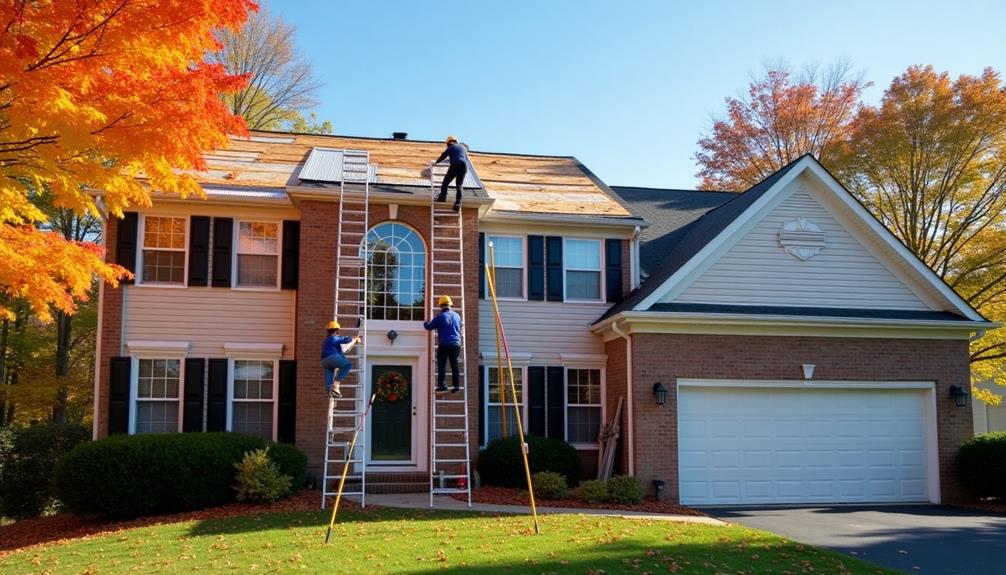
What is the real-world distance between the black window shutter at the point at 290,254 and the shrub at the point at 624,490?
7127 millimetres

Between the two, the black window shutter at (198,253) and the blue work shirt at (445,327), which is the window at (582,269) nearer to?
the blue work shirt at (445,327)

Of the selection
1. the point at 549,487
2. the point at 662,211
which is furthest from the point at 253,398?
the point at 662,211

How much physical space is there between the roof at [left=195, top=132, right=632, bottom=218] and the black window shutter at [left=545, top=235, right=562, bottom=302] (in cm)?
67

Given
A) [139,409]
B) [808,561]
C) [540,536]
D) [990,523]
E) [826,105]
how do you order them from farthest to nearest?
[826,105], [139,409], [990,523], [540,536], [808,561]

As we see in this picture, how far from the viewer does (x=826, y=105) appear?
94.5 ft

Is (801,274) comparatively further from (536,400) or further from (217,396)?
(217,396)

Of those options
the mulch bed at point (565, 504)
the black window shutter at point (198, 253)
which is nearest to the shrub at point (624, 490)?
the mulch bed at point (565, 504)

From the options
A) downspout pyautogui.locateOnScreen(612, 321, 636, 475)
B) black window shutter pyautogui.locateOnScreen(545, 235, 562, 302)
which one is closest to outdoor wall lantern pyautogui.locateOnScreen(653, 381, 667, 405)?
downspout pyautogui.locateOnScreen(612, 321, 636, 475)

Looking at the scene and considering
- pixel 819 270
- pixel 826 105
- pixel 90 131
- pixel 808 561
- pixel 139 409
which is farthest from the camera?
pixel 826 105

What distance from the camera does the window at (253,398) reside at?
15.5 metres

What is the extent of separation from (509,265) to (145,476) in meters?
8.05

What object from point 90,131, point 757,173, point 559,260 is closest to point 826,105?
point 757,173

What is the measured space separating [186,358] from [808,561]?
37.3 feet

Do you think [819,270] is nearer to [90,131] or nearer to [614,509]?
[614,509]
